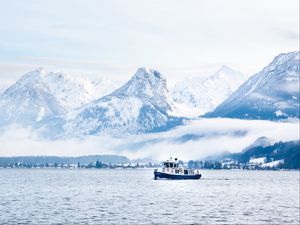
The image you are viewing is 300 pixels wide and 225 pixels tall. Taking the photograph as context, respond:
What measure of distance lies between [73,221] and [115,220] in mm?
9288

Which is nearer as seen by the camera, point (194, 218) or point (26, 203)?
point (194, 218)

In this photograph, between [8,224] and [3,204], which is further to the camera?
[3,204]

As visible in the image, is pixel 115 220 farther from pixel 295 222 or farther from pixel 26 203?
pixel 26 203

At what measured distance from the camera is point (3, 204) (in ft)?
608

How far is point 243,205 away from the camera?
186875 millimetres

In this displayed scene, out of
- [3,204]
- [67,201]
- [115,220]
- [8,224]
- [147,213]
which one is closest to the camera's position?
[8,224]

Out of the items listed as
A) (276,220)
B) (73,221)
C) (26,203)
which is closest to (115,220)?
(73,221)

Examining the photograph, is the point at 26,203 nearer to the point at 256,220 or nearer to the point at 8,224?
the point at 8,224

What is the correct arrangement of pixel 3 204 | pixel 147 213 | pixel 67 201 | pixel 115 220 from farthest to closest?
pixel 67 201 → pixel 3 204 → pixel 147 213 → pixel 115 220

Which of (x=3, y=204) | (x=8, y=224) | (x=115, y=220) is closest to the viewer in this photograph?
(x=8, y=224)

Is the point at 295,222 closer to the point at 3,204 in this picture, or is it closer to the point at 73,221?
the point at 73,221

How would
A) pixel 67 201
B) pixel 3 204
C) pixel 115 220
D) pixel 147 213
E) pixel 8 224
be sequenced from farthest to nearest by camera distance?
pixel 67 201, pixel 3 204, pixel 147 213, pixel 115 220, pixel 8 224

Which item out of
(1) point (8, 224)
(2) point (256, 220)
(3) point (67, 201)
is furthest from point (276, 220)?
(3) point (67, 201)

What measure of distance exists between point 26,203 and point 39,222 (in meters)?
48.3
